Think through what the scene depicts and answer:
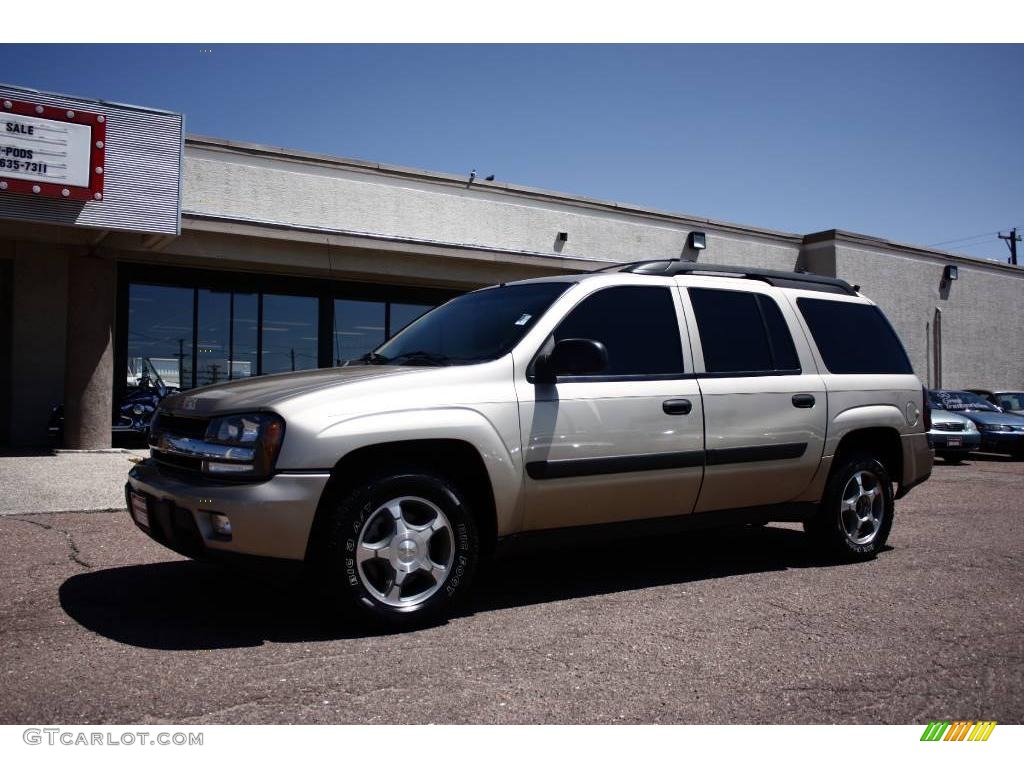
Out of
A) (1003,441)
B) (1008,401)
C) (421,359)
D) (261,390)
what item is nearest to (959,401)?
(1003,441)

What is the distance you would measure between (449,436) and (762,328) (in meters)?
2.51

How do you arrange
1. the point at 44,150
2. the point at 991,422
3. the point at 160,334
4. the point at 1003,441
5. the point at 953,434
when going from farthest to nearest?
1. the point at 991,422
2. the point at 160,334
3. the point at 1003,441
4. the point at 953,434
5. the point at 44,150

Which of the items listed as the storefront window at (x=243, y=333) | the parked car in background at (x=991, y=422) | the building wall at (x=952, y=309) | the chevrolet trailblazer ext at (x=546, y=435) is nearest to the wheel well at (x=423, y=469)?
the chevrolet trailblazer ext at (x=546, y=435)

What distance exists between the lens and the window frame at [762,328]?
5375 mm

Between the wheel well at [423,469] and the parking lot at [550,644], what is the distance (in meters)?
0.41

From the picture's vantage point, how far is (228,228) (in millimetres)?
14039

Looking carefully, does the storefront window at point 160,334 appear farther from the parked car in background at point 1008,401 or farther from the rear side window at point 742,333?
the parked car in background at point 1008,401

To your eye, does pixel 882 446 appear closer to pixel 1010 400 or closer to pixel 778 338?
pixel 778 338

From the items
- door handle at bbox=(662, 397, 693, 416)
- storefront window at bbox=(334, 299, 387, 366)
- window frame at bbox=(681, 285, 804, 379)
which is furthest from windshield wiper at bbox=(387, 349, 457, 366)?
storefront window at bbox=(334, 299, 387, 366)

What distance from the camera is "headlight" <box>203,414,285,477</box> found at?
3.96 meters

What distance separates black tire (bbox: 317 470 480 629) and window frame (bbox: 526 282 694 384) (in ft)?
2.70

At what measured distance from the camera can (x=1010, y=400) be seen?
19.5 m

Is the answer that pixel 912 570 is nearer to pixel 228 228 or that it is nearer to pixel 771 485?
pixel 771 485

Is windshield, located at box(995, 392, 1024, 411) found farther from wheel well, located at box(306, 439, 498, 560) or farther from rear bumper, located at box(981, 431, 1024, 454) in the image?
wheel well, located at box(306, 439, 498, 560)
